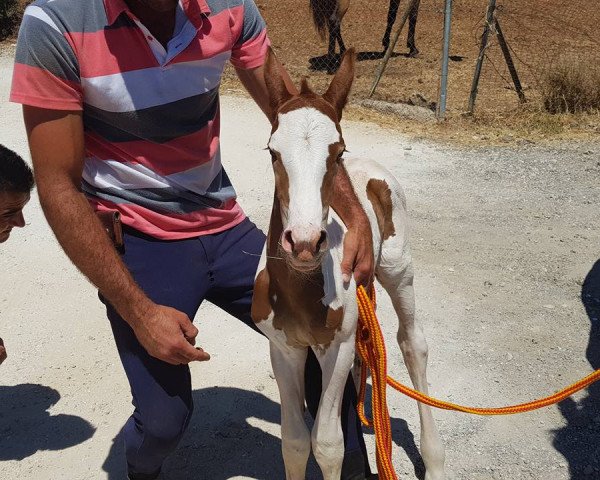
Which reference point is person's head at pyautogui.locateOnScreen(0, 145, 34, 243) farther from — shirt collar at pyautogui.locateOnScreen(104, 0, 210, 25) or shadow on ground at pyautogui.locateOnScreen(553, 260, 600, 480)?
shadow on ground at pyautogui.locateOnScreen(553, 260, 600, 480)

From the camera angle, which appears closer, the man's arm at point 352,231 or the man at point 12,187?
the man's arm at point 352,231

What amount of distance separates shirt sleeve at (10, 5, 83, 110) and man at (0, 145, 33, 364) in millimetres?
593

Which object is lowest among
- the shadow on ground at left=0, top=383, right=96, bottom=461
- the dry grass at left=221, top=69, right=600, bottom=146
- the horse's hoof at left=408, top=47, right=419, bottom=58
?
the shadow on ground at left=0, top=383, right=96, bottom=461

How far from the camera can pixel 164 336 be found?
2.36m

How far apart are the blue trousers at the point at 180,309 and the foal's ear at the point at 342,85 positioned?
0.75 m

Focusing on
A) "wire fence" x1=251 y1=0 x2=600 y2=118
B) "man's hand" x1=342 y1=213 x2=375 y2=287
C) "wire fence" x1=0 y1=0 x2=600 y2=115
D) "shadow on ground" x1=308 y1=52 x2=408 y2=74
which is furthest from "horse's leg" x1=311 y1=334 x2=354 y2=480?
"shadow on ground" x1=308 y1=52 x2=408 y2=74

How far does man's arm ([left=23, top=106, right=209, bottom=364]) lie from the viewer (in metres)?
2.27

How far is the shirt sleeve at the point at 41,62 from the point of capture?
7.22 ft

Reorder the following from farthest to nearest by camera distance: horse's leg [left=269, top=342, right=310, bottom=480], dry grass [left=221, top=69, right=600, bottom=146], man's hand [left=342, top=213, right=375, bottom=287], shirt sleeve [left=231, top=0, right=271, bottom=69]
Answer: dry grass [left=221, top=69, right=600, bottom=146], shirt sleeve [left=231, top=0, right=271, bottom=69], horse's leg [left=269, top=342, right=310, bottom=480], man's hand [left=342, top=213, right=375, bottom=287]

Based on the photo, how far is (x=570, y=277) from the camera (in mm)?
4898

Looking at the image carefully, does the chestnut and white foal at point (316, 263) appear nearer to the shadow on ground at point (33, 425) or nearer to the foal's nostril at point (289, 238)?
the foal's nostril at point (289, 238)

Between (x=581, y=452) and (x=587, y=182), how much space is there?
3.65 m

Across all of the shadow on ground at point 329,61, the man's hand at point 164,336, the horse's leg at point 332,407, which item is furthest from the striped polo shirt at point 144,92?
the shadow on ground at point 329,61

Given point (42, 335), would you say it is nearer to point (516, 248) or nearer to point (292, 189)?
point (292, 189)
